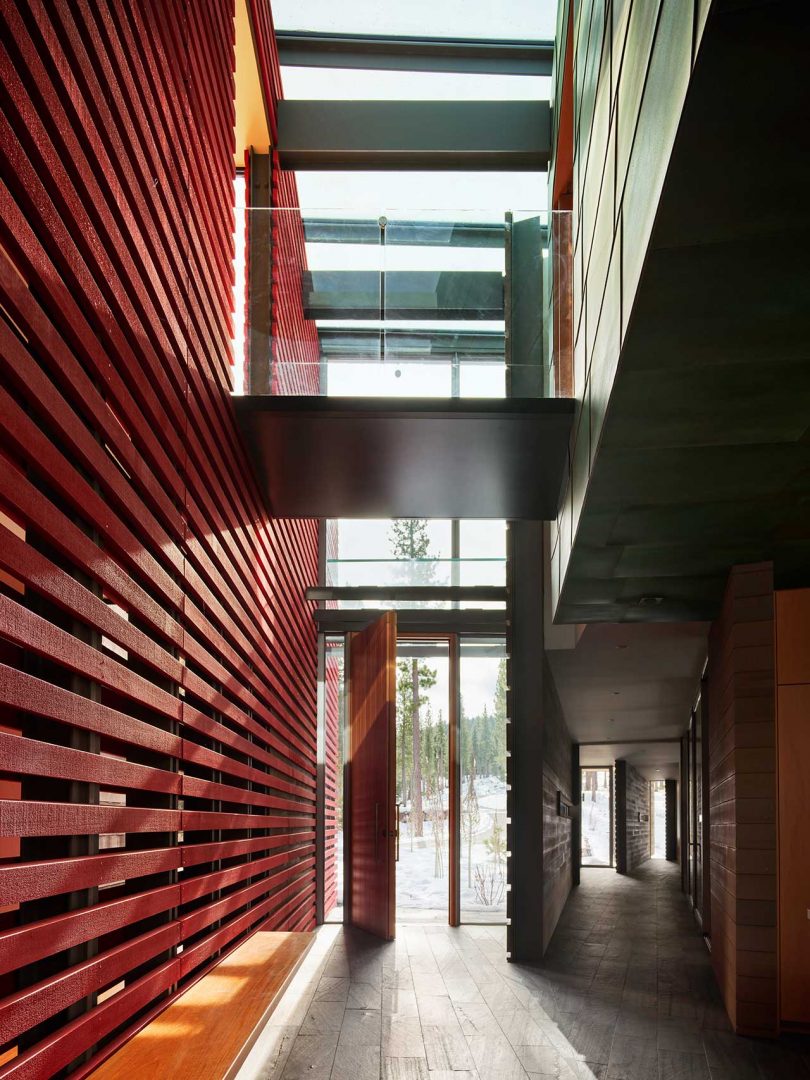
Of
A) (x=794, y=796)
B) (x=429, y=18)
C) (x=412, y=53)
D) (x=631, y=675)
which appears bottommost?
(x=794, y=796)

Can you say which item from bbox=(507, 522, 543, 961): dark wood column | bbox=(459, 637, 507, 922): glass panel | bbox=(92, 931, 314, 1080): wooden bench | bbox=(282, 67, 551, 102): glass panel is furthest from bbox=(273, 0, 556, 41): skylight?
bbox=(92, 931, 314, 1080): wooden bench

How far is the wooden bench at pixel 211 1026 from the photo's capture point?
120 inches

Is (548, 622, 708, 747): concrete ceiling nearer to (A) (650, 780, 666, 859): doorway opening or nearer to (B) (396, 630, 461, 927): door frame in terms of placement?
(B) (396, 630, 461, 927): door frame

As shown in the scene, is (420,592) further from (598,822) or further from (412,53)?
(598,822)

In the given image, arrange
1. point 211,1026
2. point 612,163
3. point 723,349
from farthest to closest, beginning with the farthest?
point 612,163, point 211,1026, point 723,349

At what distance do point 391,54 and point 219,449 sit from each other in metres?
4.89

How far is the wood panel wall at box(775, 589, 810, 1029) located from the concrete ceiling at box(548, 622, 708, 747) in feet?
7.86

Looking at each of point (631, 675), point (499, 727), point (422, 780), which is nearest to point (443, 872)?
point (422, 780)

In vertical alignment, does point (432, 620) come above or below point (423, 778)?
above

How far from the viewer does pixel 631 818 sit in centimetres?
2286

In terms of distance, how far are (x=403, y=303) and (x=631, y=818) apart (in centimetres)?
1857

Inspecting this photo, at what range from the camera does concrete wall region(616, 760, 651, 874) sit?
20984 mm

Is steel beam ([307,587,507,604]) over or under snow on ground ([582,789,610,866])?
over

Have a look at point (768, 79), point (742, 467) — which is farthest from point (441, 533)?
point (768, 79)
